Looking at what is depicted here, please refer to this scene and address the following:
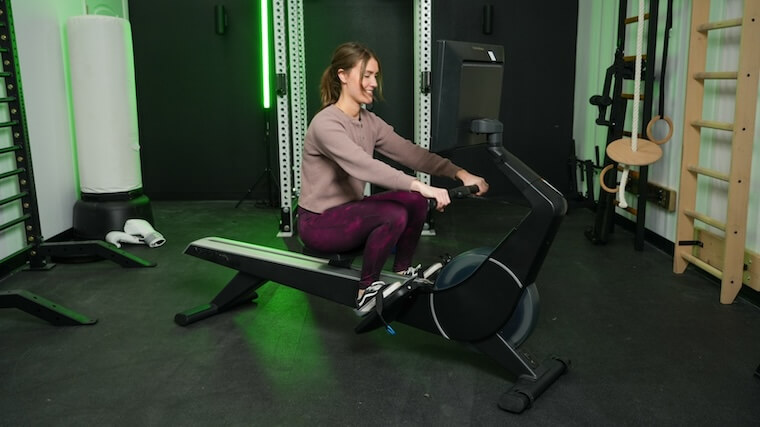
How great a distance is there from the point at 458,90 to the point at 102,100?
2.83 meters

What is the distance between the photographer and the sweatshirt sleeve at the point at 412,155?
8.52ft

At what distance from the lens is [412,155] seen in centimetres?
270

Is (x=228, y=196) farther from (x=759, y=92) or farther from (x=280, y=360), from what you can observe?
(x=759, y=92)

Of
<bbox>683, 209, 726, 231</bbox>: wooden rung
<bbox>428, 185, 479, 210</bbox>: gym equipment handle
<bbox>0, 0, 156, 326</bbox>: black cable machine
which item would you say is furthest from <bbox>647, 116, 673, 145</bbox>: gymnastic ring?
<bbox>0, 0, 156, 326</bbox>: black cable machine

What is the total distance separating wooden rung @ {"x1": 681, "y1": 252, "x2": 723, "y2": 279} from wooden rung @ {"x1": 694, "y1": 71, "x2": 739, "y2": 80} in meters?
0.88

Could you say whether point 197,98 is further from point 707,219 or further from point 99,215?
point 707,219

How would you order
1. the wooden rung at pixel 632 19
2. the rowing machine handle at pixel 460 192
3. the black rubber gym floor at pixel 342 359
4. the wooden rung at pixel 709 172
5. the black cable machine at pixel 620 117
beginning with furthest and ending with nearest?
the wooden rung at pixel 632 19
the black cable machine at pixel 620 117
the wooden rung at pixel 709 172
the black rubber gym floor at pixel 342 359
the rowing machine handle at pixel 460 192

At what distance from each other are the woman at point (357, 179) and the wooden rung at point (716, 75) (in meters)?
1.47

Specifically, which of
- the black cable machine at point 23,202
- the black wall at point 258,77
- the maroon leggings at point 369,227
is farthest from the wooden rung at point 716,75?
the black cable machine at point 23,202

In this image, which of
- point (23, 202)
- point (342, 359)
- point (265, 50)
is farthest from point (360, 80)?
point (265, 50)

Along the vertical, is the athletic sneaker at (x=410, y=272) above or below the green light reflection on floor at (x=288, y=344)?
above

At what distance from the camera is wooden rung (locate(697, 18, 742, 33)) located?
302cm

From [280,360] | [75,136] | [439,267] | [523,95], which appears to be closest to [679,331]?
[439,267]

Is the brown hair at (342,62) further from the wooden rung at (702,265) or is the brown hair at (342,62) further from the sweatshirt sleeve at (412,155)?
the wooden rung at (702,265)
